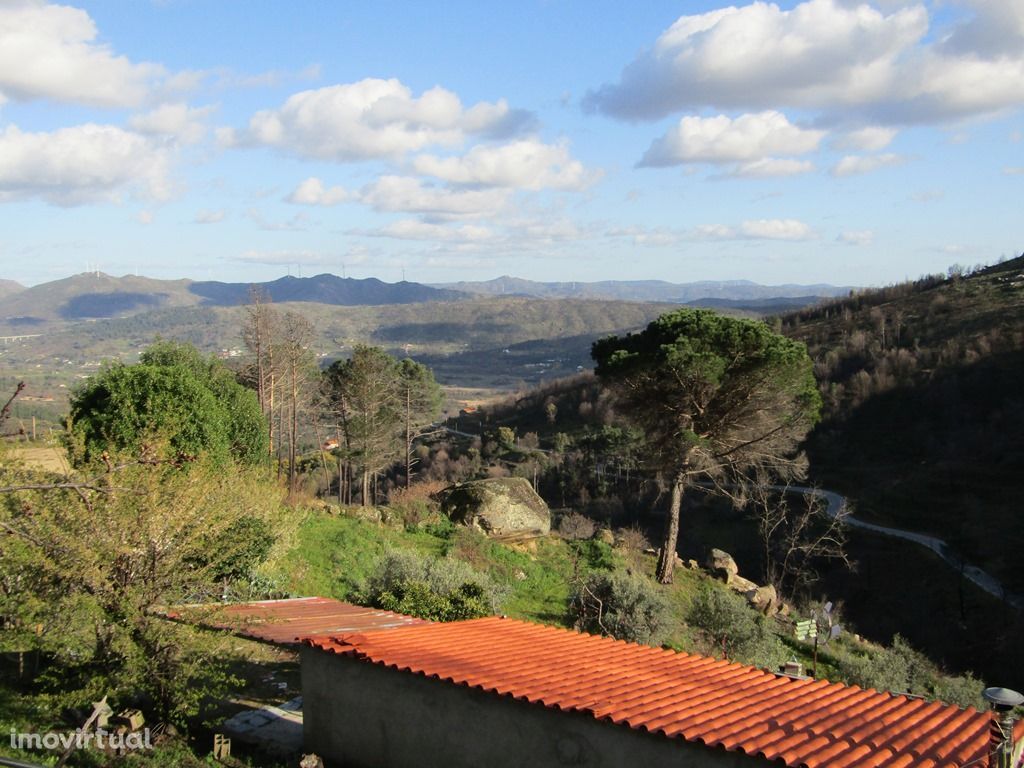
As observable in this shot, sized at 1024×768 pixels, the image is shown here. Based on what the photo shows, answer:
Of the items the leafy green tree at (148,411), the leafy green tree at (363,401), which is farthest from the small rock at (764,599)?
the leafy green tree at (363,401)

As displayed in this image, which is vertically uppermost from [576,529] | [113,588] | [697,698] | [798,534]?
[113,588]

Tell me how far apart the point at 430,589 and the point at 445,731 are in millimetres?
7549

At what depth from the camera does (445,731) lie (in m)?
8.27

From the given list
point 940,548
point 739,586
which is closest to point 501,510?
point 739,586

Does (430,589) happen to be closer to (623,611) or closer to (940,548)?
(623,611)

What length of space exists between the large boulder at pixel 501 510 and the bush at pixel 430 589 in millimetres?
5923

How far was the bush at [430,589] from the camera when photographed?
14.5 metres

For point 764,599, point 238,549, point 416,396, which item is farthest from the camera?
point 416,396

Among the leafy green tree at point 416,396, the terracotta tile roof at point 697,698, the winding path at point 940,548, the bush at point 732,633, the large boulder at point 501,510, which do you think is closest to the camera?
the terracotta tile roof at point 697,698

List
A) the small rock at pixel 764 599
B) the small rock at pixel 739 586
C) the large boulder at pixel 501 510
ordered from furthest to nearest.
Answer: the large boulder at pixel 501 510, the small rock at pixel 739 586, the small rock at pixel 764 599

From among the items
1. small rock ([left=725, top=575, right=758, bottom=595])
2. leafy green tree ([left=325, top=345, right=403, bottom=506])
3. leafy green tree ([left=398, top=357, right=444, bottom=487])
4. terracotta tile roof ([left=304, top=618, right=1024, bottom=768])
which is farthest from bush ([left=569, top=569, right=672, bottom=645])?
leafy green tree ([left=398, top=357, right=444, bottom=487])

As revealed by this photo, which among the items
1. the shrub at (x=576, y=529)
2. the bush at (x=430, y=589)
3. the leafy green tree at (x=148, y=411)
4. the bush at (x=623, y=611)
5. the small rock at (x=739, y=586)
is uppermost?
the leafy green tree at (x=148, y=411)

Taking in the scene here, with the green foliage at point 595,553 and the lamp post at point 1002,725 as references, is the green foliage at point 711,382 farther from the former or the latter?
the lamp post at point 1002,725

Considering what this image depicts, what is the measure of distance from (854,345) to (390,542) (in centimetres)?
5350
